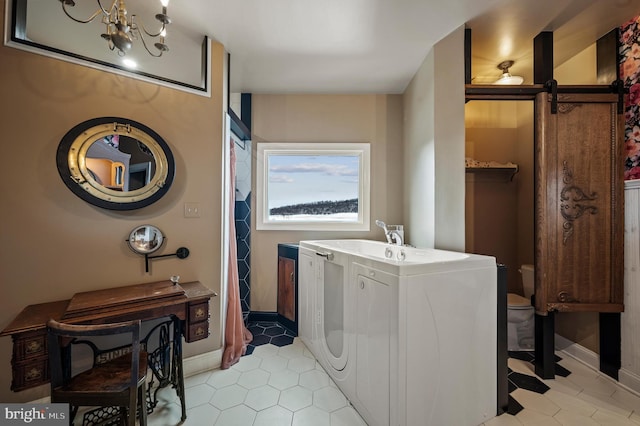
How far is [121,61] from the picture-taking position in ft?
5.62

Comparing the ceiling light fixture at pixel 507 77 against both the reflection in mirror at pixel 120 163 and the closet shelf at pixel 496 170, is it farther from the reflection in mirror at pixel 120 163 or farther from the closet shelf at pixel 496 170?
the reflection in mirror at pixel 120 163

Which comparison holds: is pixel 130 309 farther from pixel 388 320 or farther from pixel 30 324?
pixel 388 320

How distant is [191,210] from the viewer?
1.95 m

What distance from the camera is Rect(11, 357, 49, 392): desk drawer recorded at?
112 cm

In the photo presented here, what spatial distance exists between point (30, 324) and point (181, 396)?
843 mm

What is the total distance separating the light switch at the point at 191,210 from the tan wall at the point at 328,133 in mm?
1011

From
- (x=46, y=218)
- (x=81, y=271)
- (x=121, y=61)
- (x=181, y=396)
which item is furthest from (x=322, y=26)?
(x=181, y=396)

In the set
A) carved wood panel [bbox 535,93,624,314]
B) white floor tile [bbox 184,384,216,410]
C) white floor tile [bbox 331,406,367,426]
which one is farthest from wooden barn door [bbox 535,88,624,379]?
white floor tile [bbox 184,384,216,410]

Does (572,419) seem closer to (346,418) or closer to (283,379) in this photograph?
(346,418)

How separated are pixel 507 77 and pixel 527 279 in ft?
6.33

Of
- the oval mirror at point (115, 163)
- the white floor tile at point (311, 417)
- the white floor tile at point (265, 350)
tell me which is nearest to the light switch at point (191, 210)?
the oval mirror at point (115, 163)

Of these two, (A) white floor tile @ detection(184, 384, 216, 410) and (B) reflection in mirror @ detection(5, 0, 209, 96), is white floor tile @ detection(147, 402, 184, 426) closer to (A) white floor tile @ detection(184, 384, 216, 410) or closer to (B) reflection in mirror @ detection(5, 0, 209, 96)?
(A) white floor tile @ detection(184, 384, 216, 410)

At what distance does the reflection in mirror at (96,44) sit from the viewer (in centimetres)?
144

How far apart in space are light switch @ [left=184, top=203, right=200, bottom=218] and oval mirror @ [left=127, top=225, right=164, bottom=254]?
23 cm
